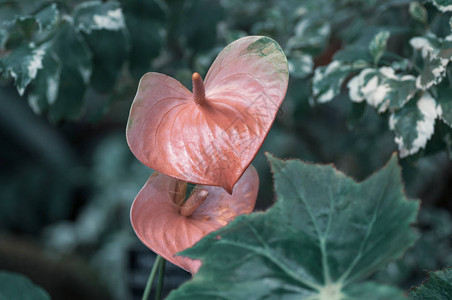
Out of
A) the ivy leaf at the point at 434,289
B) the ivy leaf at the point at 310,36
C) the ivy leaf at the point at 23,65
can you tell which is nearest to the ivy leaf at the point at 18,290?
the ivy leaf at the point at 23,65

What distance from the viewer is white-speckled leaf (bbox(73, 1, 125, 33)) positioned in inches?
19.7

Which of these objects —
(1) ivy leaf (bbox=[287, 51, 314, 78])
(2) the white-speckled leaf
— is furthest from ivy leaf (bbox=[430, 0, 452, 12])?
(2) the white-speckled leaf

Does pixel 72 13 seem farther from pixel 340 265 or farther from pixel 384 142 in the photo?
pixel 384 142

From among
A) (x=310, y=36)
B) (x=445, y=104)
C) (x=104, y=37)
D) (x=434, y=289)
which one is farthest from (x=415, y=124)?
(x=104, y=37)

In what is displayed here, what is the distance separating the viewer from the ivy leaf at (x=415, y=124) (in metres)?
0.39

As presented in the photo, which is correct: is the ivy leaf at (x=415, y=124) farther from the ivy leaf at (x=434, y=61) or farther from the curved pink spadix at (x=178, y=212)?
the curved pink spadix at (x=178, y=212)

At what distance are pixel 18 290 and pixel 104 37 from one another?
0.30 metres

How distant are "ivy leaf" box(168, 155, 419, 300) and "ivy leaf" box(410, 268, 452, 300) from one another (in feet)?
0.31

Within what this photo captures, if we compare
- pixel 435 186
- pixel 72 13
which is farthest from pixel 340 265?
pixel 435 186

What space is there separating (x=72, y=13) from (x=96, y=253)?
43.3 inches

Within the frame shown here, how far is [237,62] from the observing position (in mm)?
299

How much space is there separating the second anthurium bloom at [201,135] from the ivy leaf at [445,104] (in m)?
0.19

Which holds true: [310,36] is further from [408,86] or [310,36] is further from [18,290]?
[18,290]

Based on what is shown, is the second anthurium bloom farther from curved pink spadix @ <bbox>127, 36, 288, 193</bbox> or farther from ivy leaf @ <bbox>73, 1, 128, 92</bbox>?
ivy leaf @ <bbox>73, 1, 128, 92</bbox>
